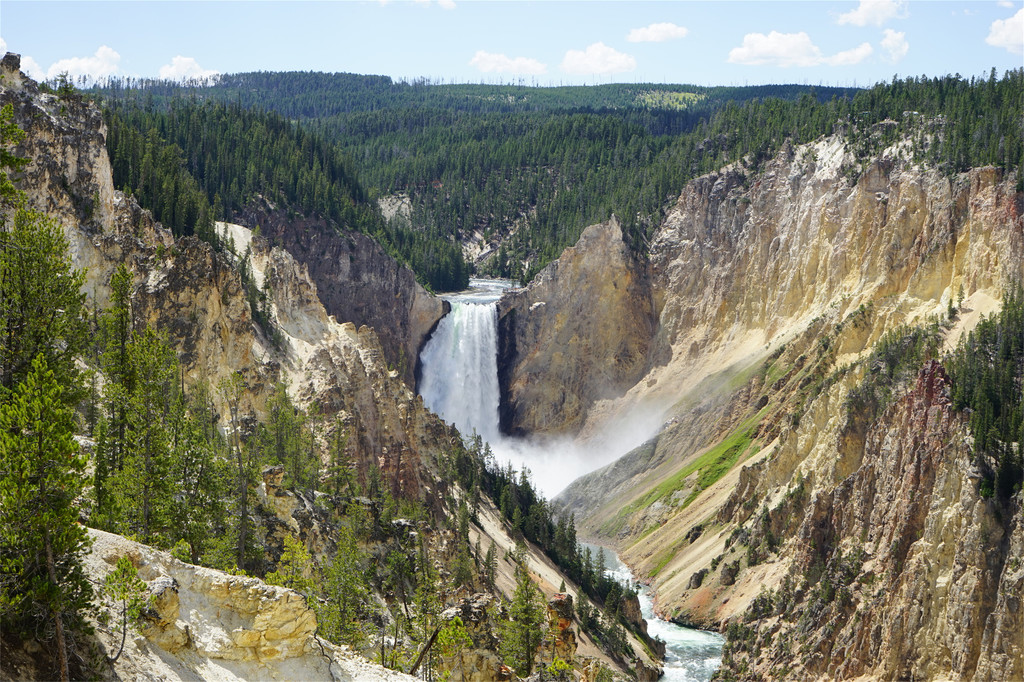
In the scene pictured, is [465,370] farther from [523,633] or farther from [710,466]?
[523,633]

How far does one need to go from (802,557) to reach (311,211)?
84861mm

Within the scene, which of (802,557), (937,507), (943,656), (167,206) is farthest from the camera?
(167,206)

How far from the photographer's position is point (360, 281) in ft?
458

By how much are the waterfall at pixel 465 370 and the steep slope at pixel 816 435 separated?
1466cm

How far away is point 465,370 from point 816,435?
201ft

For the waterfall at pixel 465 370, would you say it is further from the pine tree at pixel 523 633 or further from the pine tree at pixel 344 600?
the pine tree at pixel 344 600

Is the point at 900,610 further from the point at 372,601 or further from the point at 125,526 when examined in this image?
the point at 125,526

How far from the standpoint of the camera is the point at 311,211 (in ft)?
467

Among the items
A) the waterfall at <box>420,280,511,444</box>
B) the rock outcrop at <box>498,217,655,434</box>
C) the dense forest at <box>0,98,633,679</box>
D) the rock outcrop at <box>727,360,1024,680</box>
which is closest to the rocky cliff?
the dense forest at <box>0,98,633,679</box>

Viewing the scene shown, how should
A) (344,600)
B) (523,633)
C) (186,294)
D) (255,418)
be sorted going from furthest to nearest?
1. (186,294)
2. (255,418)
3. (523,633)
4. (344,600)

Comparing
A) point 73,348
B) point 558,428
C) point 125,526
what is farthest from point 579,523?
point 73,348

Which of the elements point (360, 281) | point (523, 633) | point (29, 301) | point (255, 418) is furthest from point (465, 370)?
point (29, 301)

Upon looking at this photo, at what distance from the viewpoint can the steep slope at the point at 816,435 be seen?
2645 inches

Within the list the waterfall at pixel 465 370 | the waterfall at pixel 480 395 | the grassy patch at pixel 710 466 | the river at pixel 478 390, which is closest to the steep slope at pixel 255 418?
the grassy patch at pixel 710 466
